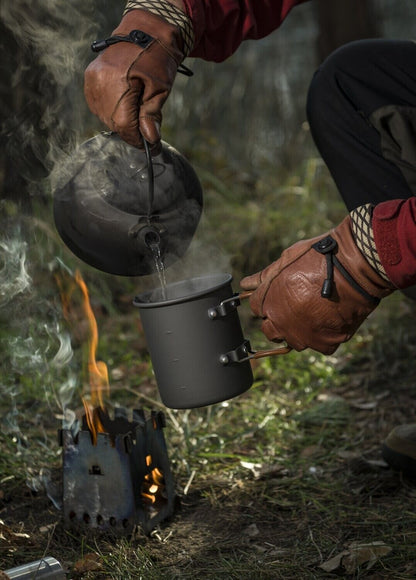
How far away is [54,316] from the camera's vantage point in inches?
146

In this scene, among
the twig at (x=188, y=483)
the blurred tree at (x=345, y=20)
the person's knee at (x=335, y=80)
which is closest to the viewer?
the twig at (x=188, y=483)

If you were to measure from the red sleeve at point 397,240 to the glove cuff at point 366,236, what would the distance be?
2 cm

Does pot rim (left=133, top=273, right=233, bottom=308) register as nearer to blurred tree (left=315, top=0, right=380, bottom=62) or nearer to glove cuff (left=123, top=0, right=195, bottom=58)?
glove cuff (left=123, top=0, right=195, bottom=58)

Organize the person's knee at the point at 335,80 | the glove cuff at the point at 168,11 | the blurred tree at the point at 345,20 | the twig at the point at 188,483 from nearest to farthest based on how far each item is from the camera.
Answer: the glove cuff at the point at 168,11, the twig at the point at 188,483, the person's knee at the point at 335,80, the blurred tree at the point at 345,20

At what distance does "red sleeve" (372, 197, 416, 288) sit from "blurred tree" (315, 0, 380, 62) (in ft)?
12.4

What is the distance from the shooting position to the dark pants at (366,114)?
2.45 metres

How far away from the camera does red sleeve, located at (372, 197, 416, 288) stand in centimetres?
185

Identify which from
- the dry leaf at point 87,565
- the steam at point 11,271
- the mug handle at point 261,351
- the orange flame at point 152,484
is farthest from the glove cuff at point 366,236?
the steam at point 11,271

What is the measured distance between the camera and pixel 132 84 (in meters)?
1.94

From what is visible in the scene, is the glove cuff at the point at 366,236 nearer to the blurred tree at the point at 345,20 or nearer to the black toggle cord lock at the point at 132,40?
the black toggle cord lock at the point at 132,40

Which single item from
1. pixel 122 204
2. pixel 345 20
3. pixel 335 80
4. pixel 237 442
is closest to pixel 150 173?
pixel 122 204

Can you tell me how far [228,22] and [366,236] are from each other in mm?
904

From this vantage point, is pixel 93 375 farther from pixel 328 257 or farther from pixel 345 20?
pixel 345 20

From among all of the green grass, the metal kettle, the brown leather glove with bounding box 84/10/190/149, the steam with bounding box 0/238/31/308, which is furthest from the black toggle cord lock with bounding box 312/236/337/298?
the steam with bounding box 0/238/31/308
